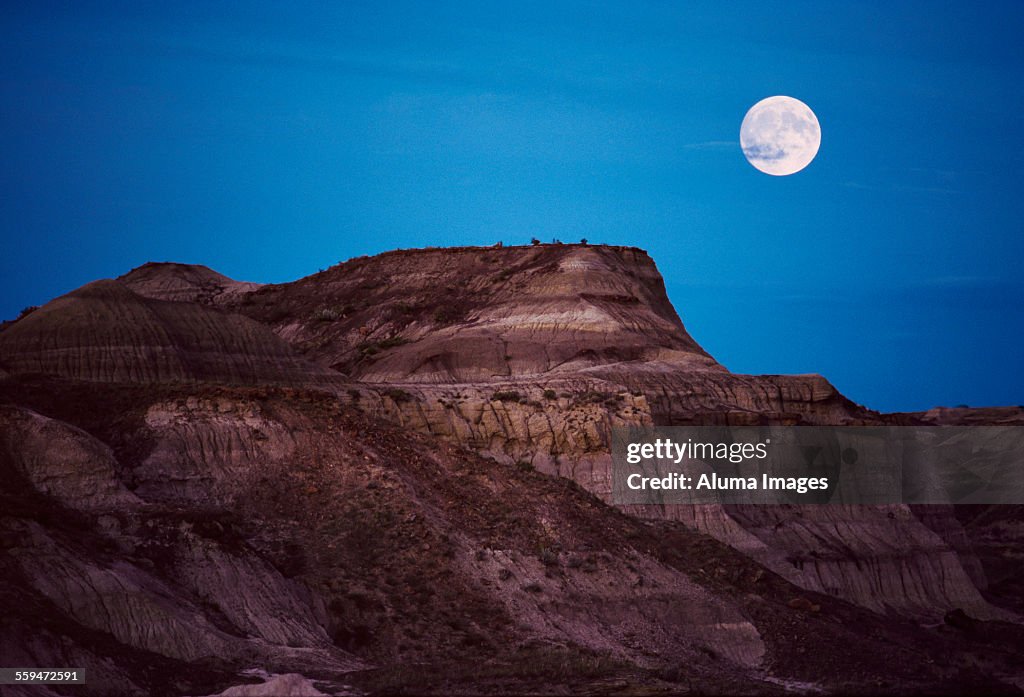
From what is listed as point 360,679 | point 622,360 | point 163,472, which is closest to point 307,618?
point 360,679

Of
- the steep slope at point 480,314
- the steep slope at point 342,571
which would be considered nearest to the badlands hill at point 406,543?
the steep slope at point 342,571

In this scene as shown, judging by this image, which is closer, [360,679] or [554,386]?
[360,679]

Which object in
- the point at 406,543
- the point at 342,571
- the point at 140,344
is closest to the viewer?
the point at 342,571

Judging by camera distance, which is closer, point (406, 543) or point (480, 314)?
point (406, 543)

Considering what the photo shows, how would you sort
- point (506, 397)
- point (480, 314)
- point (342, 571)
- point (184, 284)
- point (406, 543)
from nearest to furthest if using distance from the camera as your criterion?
point (342, 571), point (406, 543), point (506, 397), point (480, 314), point (184, 284)

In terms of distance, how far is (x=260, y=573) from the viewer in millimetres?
41750

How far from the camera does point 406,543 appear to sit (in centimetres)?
4509

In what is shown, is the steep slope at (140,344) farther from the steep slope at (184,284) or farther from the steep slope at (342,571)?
the steep slope at (184,284)

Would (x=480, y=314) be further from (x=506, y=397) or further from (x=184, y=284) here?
(x=184, y=284)

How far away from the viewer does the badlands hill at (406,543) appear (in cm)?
3772

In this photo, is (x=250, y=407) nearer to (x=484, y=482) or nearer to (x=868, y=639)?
(x=484, y=482)

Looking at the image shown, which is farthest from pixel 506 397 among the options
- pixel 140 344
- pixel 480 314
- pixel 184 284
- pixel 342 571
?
pixel 184 284

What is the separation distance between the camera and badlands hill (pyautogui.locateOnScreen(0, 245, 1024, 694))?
37719 mm

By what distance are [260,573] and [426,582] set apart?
4681mm
